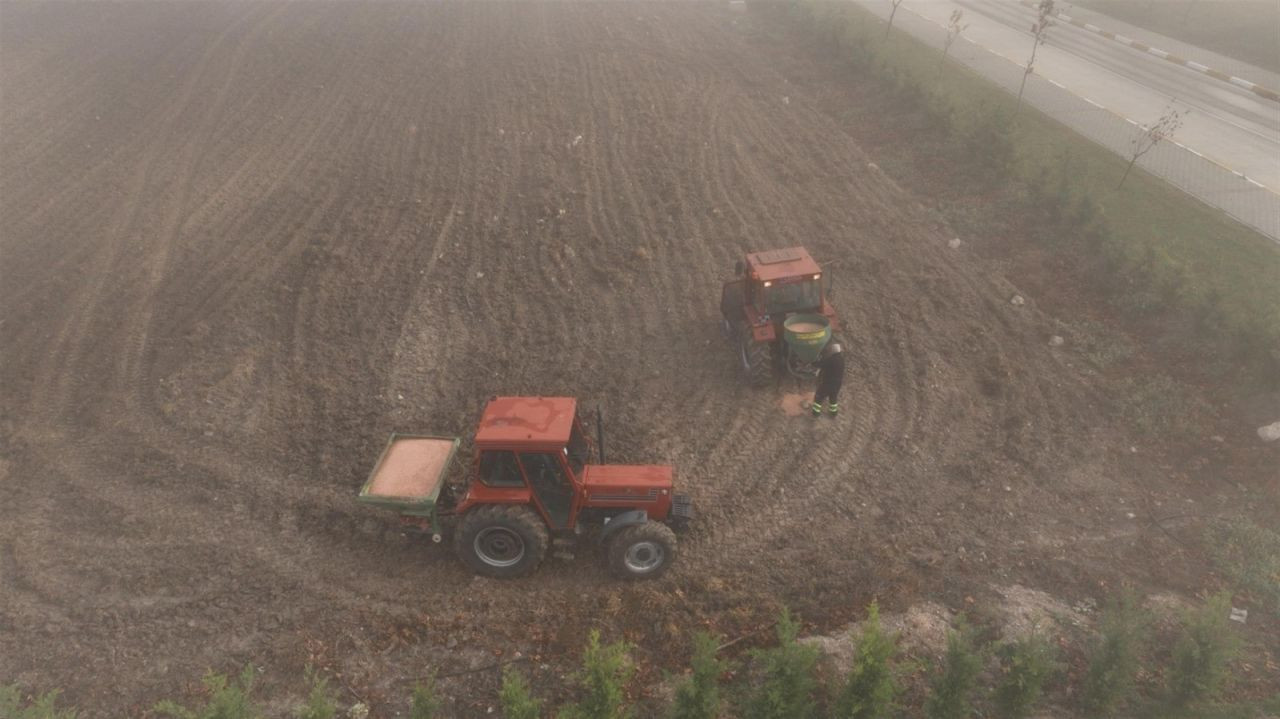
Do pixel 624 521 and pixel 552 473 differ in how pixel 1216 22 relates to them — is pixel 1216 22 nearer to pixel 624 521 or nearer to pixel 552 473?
pixel 624 521

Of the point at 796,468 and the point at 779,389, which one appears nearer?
the point at 796,468

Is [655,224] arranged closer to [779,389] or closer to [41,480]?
[779,389]

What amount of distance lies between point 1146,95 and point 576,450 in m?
21.2

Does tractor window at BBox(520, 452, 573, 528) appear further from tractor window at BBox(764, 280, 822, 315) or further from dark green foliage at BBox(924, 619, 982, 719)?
tractor window at BBox(764, 280, 822, 315)

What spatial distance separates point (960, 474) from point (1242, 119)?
1706 cm

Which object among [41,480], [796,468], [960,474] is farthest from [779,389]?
[41,480]

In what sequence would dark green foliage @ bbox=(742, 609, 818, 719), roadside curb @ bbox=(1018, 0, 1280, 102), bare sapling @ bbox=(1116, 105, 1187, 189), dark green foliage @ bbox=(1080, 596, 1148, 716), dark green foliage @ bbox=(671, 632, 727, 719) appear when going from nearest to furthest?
dark green foliage @ bbox=(671, 632, 727, 719) → dark green foliage @ bbox=(742, 609, 818, 719) → dark green foliage @ bbox=(1080, 596, 1148, 716) → bare sapling @ bbox=(1116, 105, 1187, 189) → roadside curb @ bbox=(1018, 0, 1280, 102)

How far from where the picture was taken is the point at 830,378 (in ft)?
30.6

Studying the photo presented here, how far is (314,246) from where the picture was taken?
1323 cm

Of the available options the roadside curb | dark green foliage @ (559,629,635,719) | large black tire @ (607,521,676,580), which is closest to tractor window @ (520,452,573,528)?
large black tire @ (607,521,676,580)

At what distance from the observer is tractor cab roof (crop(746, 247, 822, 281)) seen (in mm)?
9898

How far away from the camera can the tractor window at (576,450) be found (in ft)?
24.5

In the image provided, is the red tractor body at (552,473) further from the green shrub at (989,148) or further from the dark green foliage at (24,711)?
the green shrub at (989,148)

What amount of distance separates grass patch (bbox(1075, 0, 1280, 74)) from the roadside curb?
6.75ft
